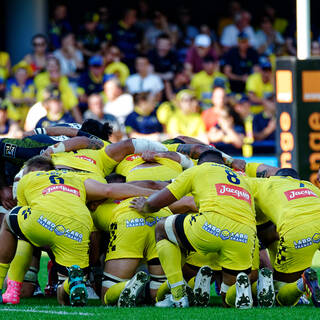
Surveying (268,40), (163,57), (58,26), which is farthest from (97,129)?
(268,40)

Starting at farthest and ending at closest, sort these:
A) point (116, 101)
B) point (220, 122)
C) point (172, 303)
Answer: point (116, 101), point (220, 122), point (172, 303)

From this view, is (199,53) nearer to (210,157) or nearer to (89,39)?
(89,39)

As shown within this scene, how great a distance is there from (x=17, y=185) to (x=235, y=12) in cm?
1158

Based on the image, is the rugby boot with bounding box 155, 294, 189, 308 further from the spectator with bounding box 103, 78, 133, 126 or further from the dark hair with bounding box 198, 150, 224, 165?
the spectator with bounding box 103, 78, 133, 126


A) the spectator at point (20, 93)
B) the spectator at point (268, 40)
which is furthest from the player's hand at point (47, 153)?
the spectator at point (268, 40)

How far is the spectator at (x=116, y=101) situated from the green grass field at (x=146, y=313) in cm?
779

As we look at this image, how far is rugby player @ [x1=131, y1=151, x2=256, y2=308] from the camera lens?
695cm

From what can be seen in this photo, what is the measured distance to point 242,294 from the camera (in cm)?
688

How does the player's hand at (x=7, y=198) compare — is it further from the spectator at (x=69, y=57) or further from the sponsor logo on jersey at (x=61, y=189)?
the spectator at (x=69, y=57)

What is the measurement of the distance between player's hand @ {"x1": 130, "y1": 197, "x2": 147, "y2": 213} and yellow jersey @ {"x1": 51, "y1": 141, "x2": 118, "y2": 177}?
88 cm

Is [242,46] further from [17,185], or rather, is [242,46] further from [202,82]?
[17,185]

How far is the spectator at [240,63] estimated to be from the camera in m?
16.5

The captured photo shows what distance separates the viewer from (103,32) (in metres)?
17.7

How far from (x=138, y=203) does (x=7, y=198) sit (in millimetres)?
1887
